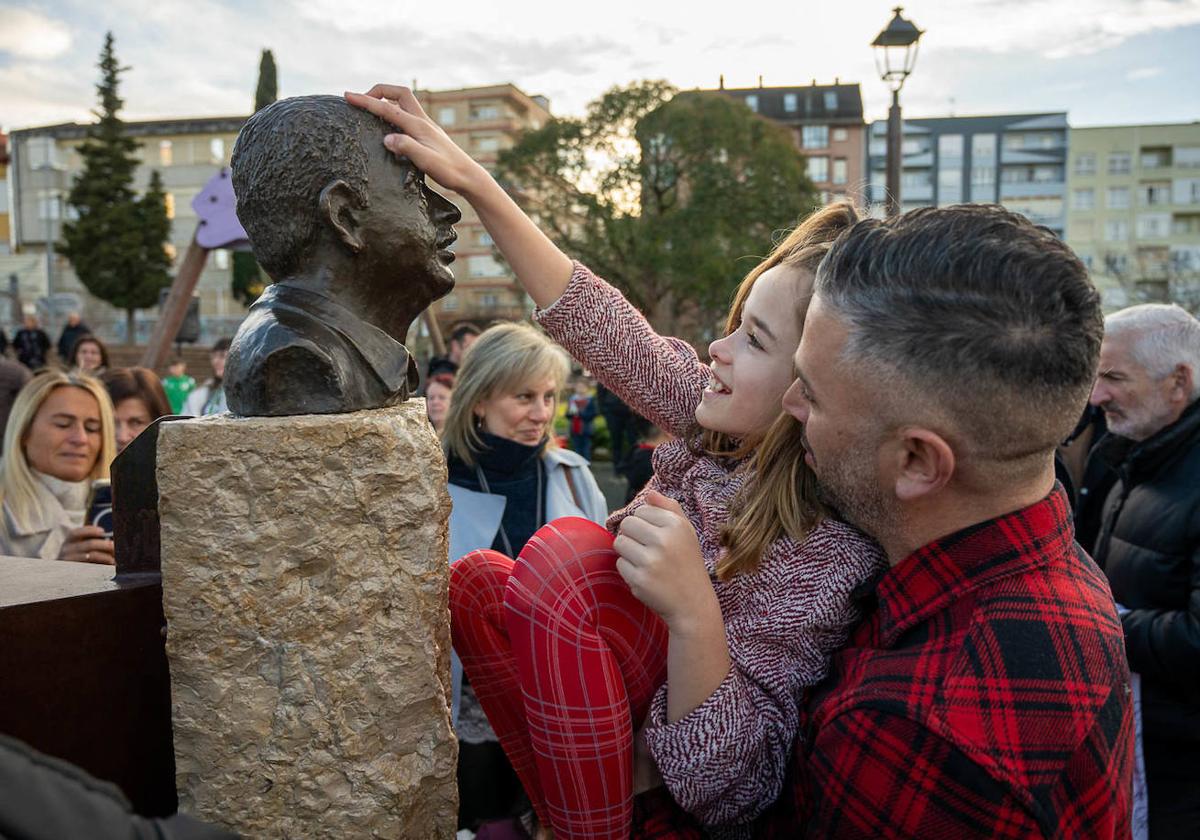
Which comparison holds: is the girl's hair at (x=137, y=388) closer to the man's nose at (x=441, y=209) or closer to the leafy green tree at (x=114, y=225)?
the man's nose at (x=441, y=209)

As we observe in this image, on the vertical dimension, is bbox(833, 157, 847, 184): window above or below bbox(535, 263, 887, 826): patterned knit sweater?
above

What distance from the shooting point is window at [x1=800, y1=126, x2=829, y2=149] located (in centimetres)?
5403

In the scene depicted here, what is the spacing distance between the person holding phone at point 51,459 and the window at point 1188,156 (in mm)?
65265

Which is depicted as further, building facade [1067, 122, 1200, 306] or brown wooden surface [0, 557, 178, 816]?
building facade [1067, 122, 1200, 306]

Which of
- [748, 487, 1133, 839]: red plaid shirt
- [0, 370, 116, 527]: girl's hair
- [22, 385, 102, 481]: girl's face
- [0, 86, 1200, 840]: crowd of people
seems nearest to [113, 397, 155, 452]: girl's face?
[0, 370, 116, 527]: girl's hair

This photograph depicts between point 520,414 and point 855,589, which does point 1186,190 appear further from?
point 855,589

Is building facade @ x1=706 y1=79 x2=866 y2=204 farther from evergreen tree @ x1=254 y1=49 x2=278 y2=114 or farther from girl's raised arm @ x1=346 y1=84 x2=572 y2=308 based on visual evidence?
girl's raised arm @ x1=346 y1=84 x2=572 y2=308

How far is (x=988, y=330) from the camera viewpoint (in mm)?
1169

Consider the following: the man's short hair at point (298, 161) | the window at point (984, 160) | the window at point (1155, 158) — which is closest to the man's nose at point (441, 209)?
the man's short hair at point (298, 161)

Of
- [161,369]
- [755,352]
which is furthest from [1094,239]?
[755,352]

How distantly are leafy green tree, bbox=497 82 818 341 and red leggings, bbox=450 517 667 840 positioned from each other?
18.0m

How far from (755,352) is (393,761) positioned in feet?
3.50

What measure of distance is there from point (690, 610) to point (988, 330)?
626mm

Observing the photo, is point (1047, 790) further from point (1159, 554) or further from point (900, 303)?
point (1159, 554)
